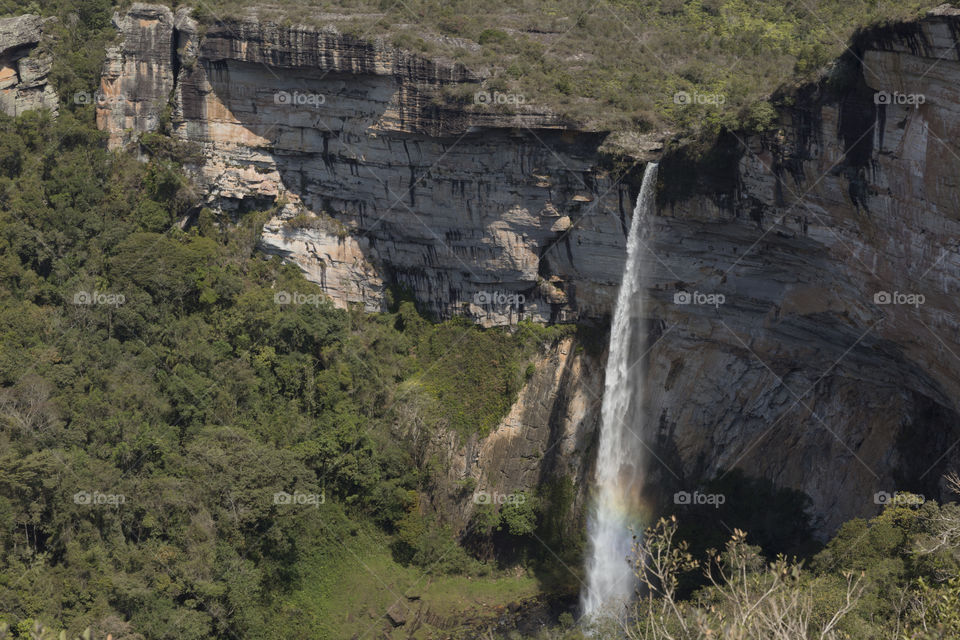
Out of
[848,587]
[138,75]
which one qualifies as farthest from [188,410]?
[848,587]

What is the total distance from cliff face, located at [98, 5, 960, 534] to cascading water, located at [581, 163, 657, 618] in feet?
2.12

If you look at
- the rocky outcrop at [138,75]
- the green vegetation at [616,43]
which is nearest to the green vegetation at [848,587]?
the green vegetation at [616,43]

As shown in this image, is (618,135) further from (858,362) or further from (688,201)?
(858,362)

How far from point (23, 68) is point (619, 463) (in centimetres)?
2701

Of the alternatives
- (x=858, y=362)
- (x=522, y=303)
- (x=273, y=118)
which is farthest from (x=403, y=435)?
(x=858, y=362)

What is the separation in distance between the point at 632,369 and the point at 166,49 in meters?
21.1

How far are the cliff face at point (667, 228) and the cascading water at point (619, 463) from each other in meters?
0.65

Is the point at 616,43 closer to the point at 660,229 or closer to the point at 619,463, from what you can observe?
the point at 660,229

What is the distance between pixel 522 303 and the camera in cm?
3916

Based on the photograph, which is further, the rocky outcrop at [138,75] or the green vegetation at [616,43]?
the rocky outcrop at [138,75]

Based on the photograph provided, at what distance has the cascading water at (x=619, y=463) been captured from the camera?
120 ft

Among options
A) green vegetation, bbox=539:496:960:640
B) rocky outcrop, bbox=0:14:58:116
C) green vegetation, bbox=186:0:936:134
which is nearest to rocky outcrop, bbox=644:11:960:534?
green vegetation, bbox=186:0:936:134

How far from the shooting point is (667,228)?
1329 inches

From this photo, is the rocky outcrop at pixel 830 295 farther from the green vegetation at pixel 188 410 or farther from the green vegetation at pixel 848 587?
the green vegetation at pixel 188 410
